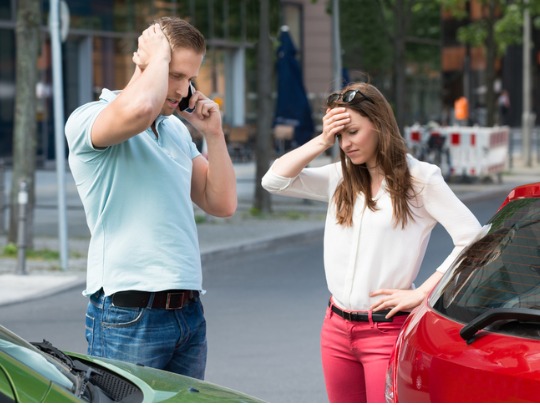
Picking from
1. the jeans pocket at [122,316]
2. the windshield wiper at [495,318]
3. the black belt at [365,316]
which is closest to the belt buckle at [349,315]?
the black belt at [365,316]

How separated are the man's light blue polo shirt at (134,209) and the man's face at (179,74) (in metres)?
0.13

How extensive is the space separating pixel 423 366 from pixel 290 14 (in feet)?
122

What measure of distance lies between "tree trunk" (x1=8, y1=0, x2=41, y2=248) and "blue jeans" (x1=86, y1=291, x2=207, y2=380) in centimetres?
1034

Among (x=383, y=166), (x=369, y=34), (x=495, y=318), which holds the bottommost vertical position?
(x=495, y=318)

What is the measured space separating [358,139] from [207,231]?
12129 millimetres

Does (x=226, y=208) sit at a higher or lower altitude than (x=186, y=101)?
lower

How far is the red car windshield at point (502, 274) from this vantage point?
3584 mm

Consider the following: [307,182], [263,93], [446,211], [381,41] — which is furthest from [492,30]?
[446,211]

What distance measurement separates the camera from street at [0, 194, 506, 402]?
25.9 feet

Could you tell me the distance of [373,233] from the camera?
4.46 metres

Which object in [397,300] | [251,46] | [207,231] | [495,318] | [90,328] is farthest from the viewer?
[251,46]

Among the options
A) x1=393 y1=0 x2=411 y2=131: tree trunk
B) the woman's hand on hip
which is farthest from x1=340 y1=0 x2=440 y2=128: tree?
the woman's hand on hip

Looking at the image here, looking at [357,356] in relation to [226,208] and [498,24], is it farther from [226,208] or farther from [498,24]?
[498,24]

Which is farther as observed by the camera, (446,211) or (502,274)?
(446,211)
